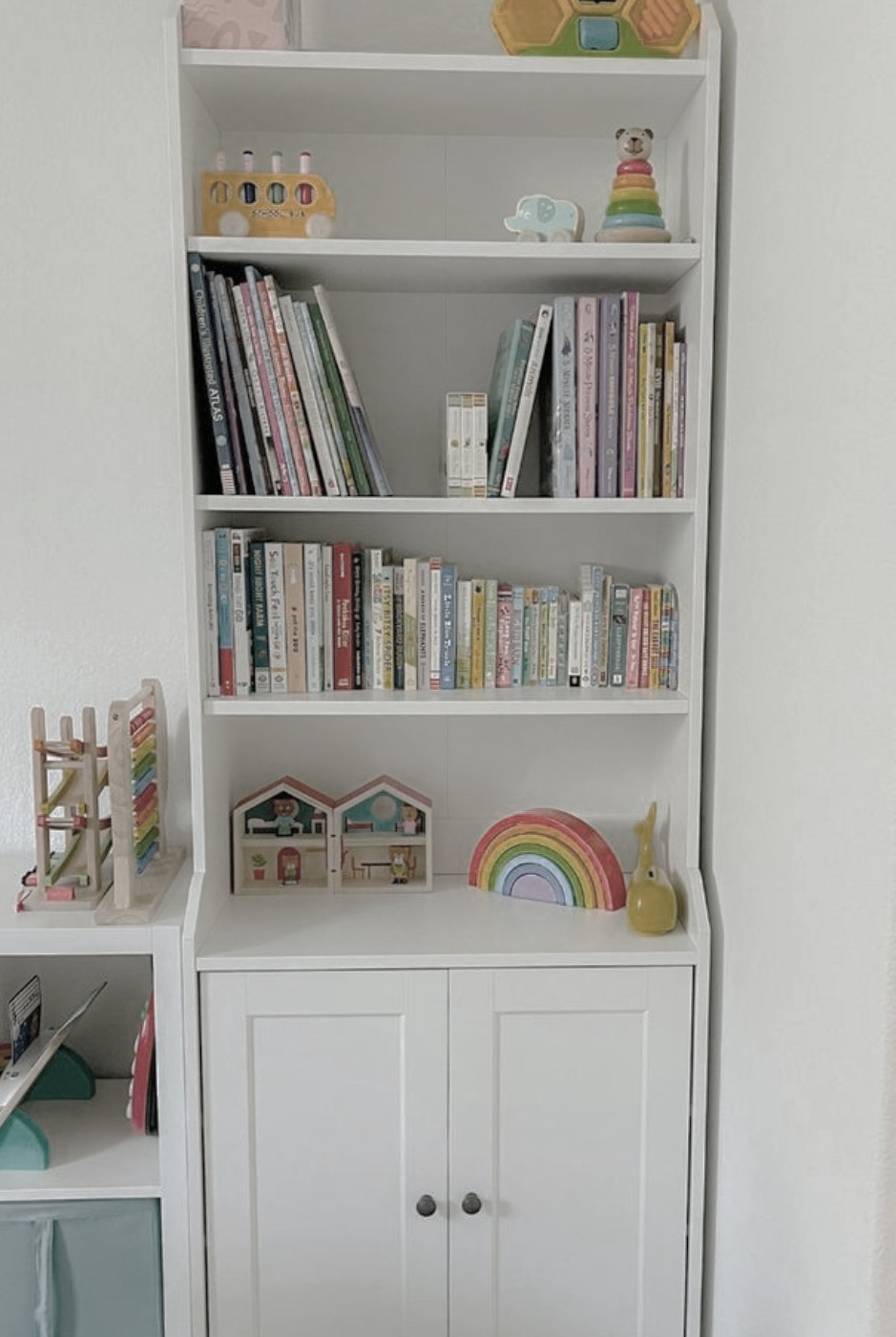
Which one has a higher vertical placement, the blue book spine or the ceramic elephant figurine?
the ceramic elephant figurine

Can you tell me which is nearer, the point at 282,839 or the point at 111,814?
Result: the point at 111,814

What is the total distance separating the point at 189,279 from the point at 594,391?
559 mm

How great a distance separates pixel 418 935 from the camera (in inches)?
69.3

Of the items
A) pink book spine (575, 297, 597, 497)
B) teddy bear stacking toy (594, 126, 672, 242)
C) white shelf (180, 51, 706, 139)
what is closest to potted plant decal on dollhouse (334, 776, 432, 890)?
pink book spine (575, 297, 597, 497)

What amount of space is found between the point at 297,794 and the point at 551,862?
40cm

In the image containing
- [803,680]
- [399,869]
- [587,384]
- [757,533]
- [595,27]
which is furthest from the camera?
[399,869]

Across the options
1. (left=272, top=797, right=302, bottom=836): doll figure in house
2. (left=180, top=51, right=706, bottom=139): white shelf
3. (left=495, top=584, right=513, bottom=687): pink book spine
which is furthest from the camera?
(left=272, top=797, right=302, bottom=836): doll figure in house

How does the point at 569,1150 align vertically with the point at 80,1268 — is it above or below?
above

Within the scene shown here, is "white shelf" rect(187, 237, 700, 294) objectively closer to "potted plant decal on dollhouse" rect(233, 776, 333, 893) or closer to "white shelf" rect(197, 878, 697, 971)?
"potted plant decal on dollhouse" rect(233, 776, 333, 893)

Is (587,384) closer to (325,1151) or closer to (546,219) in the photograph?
(546,219)

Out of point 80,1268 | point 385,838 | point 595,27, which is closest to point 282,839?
point 385,838

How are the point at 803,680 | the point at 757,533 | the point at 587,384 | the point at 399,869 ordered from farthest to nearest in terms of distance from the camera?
the point at 399,869
the point at 587,384
the point at 757,533
the point at 803,680

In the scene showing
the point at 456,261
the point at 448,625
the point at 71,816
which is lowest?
the point at 71,816

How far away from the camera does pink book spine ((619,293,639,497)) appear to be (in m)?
1.76
